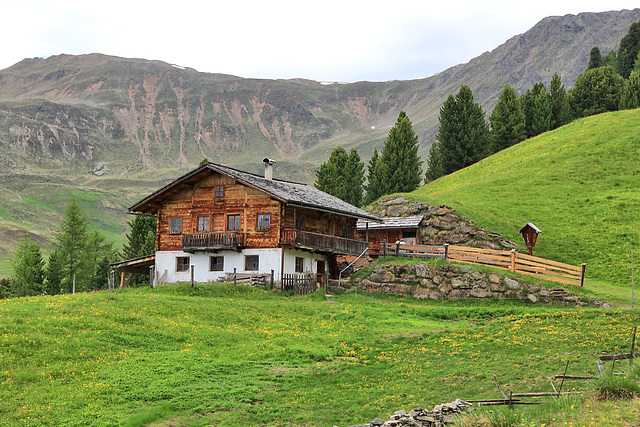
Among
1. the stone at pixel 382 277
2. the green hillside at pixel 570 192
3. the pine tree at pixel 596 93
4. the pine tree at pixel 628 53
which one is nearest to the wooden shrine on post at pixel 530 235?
the green hillside at pixel 570 192

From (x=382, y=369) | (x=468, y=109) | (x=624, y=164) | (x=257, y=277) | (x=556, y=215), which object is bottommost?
(x=382, y=369)

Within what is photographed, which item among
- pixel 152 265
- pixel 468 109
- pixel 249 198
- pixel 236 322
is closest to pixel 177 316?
pixel 236 322

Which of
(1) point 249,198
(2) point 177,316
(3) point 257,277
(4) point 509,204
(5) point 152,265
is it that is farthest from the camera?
(4) point 509,204

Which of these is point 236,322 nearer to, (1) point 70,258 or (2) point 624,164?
(1) point 70,258

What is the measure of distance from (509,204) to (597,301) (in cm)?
2857

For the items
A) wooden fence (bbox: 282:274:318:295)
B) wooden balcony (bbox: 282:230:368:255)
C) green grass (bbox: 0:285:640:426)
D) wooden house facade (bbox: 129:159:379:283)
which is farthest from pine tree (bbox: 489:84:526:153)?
green grass (bbox: 0:285:640:426)

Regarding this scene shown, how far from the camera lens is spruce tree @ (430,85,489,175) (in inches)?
3974

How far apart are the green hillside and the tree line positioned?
37.3 metres

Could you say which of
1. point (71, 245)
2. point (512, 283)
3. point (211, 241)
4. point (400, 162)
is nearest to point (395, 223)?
point (512, 283)

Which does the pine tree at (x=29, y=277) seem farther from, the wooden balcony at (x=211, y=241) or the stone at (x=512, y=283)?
the stone at (x=512, y=283)

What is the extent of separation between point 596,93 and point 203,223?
81602 millimetres

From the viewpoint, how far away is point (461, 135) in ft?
332

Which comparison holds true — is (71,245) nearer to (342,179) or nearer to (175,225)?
(175,225)

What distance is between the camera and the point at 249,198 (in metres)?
48.5
